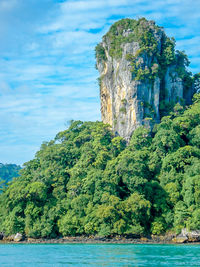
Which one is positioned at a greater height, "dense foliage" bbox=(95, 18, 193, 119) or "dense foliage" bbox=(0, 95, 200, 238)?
"dense foliage" bbox=(95, 18, 193, 119)

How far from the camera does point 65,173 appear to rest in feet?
168

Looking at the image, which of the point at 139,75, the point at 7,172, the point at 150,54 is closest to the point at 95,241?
the point at 139,75

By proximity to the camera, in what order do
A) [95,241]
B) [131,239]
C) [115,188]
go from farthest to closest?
1. [115,188]
2. [131,239]
3. [95,241]

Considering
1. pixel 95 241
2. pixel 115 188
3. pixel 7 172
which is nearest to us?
pixel 95 241

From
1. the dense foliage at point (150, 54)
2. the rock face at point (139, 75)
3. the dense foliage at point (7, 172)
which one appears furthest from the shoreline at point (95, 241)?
the dense foliage at point (7, 172)

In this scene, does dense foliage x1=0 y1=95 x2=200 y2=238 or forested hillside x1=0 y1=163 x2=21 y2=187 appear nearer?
dense foliage x1=0 y1=95 x2=200 y2=238

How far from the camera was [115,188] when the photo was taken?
1777 inches

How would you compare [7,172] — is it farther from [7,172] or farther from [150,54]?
[150,54]

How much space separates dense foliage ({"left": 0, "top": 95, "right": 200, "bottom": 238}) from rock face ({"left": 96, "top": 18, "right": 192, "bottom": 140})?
9.13 ft

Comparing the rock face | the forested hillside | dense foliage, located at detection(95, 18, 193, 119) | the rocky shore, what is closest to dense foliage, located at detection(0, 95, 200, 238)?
the rocky shore

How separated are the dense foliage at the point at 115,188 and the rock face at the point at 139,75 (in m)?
2.78

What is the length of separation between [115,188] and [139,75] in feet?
53.7

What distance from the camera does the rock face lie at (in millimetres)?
54250

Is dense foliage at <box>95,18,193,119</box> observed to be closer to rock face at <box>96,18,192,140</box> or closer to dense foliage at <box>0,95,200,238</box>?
rock face at <box>96,18,192,140</box>
